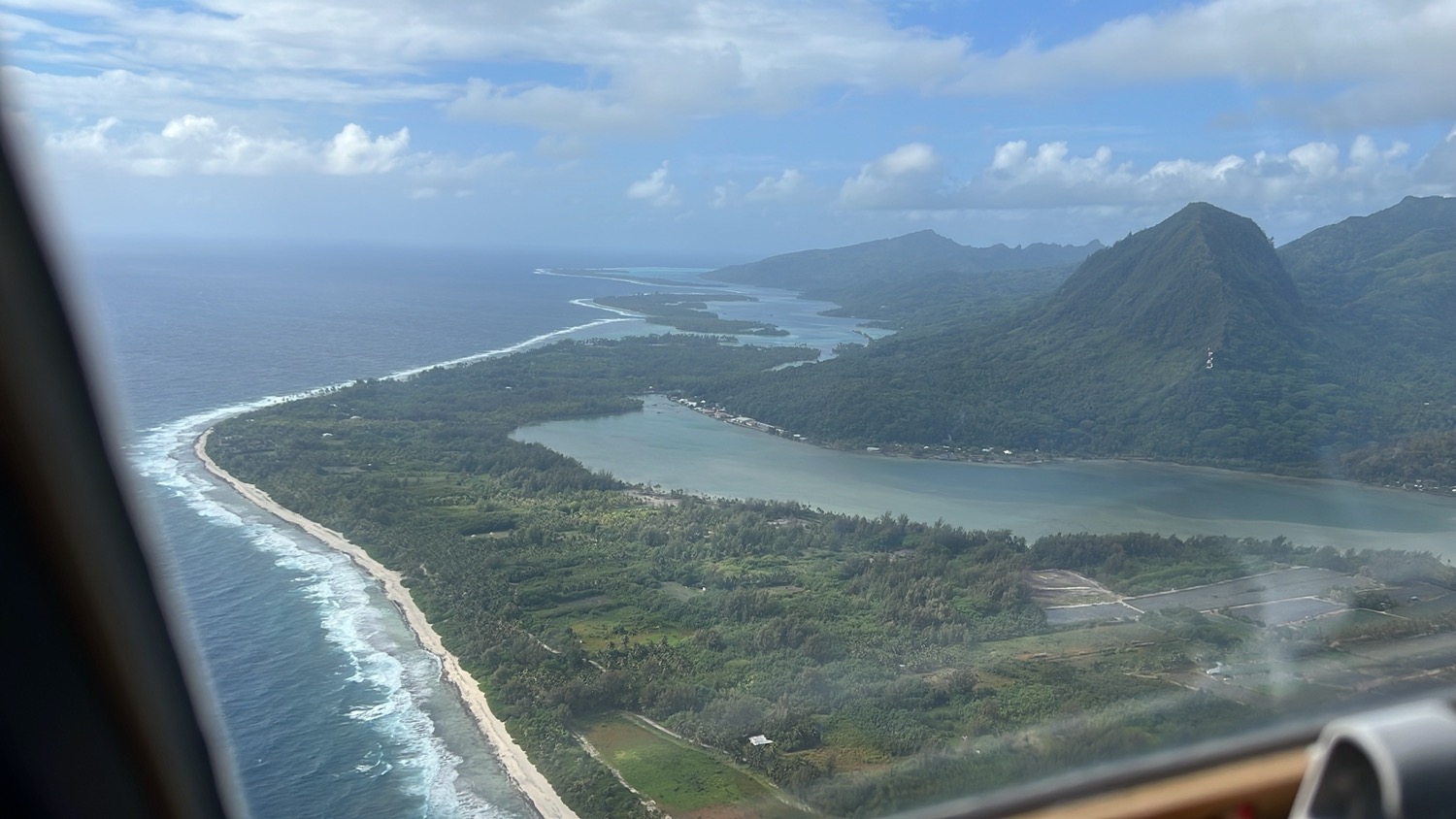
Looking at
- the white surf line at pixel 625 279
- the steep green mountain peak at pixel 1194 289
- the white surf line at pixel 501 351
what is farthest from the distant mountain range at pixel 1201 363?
the white surf line at pixel 625 279

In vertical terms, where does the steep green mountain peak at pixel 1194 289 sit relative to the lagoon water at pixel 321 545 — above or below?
above

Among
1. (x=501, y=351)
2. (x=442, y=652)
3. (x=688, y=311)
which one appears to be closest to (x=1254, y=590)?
(x=442, y=652)

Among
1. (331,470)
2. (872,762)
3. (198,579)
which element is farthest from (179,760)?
(331,470)

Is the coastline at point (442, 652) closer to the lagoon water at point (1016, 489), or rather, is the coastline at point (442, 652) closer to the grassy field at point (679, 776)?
the grassy field at point (679, 776)

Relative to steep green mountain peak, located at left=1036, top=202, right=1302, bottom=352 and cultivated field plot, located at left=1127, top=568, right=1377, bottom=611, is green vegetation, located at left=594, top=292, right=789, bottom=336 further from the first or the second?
cultivated field plot, located at left=1127, top=568, right=1377, bottom=611

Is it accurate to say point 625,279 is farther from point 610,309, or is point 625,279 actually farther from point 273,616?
point 273,616

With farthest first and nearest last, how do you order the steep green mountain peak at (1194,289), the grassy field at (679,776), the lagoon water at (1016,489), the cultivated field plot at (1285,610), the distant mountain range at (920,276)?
1. the distant mountain range at (920,276)
2. the steep green mountain peak at (1194,289)
3. the lagoon water at (1016,489)
4. the cultivated field plot at (1285,610)
5. the grassy field at (679,776)

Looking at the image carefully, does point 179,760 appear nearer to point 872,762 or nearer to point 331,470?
point 872,762
